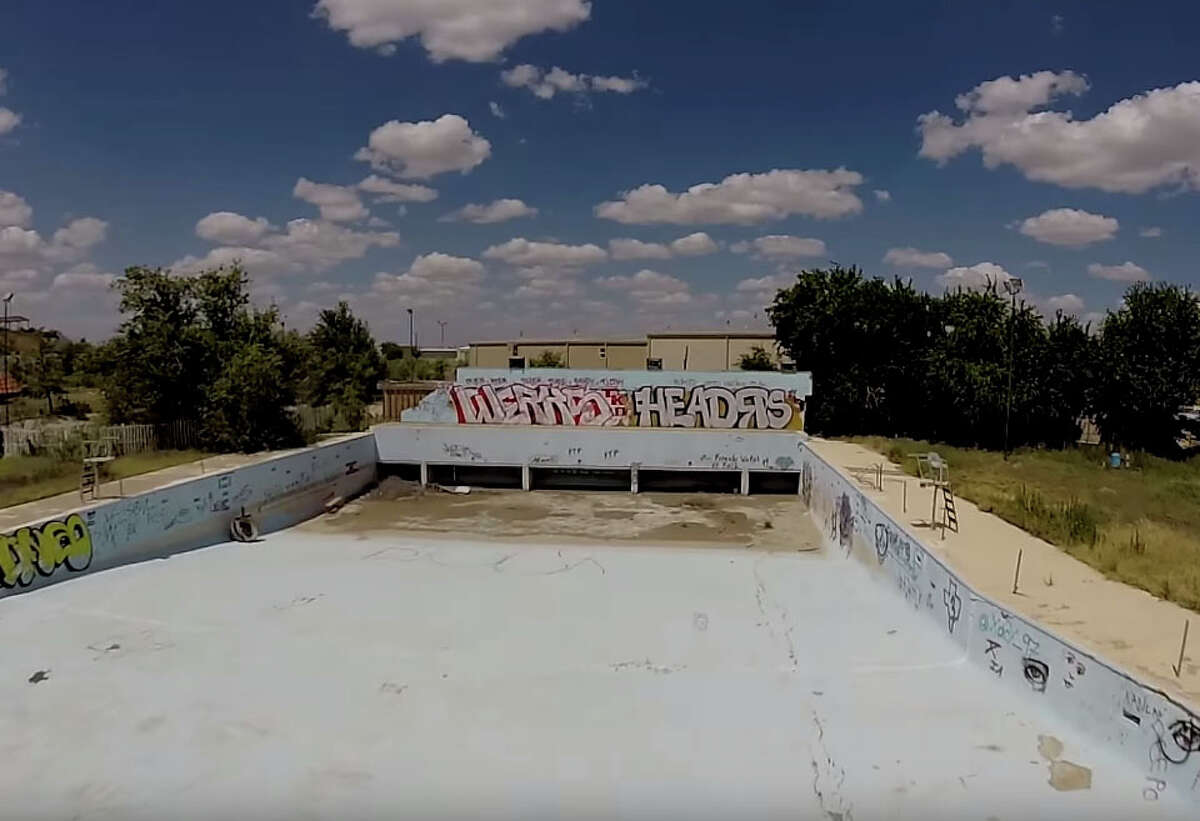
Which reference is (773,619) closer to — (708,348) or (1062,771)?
(1062,771)

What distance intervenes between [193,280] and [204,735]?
2623 cm

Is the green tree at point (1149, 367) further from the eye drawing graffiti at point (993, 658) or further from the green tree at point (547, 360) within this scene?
the green tree at point (547, 360)

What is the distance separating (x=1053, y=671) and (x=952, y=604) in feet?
11.7

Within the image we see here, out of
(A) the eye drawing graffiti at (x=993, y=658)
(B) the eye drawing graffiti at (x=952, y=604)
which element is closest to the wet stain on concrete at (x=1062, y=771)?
(A) the eye drawing graffiti at (x=993, y=658)

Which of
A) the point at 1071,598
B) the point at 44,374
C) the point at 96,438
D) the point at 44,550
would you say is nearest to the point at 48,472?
the point at 96,438

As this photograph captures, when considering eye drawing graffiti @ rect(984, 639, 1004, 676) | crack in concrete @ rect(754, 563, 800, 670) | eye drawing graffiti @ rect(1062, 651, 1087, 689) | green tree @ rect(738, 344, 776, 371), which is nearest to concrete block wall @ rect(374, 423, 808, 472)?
crack in concrete @ rect(754, 563, 800, 670)

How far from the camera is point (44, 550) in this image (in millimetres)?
20359

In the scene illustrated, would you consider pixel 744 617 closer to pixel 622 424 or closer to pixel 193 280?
pixel 622 424

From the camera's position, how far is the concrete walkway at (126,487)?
2125 centimetres

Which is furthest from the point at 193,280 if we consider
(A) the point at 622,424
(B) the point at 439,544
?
(A) the point at 622,424

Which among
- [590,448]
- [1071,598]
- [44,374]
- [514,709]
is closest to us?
[514,709]

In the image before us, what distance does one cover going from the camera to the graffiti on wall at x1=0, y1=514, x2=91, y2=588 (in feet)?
63.7

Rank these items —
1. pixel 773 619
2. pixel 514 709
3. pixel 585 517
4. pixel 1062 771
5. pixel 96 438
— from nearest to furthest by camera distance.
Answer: pixel 1062 771 → pixel 514 709 → pixel 773 619 → pixel 96 438 → pixel 585 517

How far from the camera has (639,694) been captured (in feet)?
49.5
